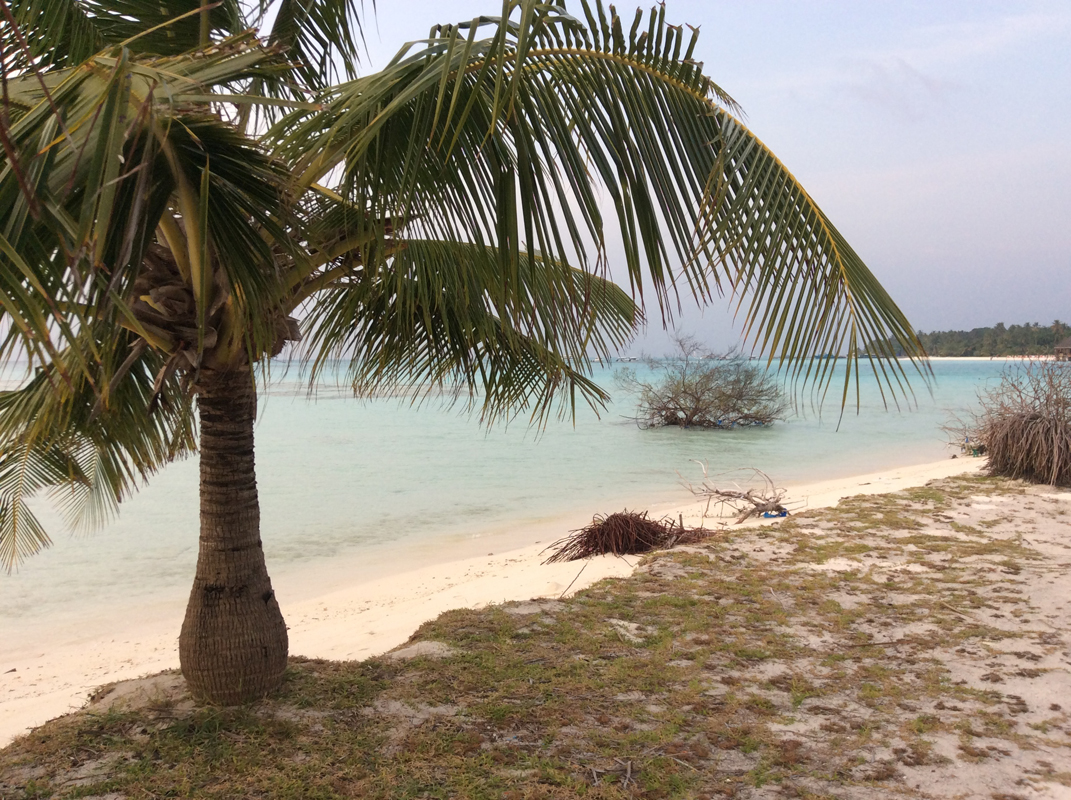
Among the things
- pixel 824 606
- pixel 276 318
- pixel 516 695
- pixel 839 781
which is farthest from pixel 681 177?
pixel 824 606

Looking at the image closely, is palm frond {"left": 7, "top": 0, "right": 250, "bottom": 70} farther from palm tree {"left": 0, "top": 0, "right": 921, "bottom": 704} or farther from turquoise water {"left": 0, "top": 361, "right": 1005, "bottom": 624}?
turquoise water {"left": 0, "top": 361, "right": 1005, "bottom": 624}

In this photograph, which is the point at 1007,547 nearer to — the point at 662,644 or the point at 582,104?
the point at 662,644

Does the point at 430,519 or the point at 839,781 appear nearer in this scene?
the point at 839,781

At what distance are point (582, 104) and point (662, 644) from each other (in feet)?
10.9

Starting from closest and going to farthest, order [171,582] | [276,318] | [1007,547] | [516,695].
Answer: [276,318]
[516,695]
[1007,547]
[171,582]

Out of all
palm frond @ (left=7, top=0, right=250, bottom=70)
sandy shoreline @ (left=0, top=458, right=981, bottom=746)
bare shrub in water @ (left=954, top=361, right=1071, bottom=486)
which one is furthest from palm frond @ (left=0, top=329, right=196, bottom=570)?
bare shrub in water @ (left=954, top=361, right=1071, bottom=486)

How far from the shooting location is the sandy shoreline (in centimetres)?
Result: 512

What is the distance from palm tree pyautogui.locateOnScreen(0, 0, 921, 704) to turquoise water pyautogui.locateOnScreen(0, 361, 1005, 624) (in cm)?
71

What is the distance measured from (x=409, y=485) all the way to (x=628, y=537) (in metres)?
8.48

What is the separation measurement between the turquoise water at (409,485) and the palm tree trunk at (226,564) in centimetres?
91

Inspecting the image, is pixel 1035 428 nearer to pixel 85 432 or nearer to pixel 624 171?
pixel 624 171

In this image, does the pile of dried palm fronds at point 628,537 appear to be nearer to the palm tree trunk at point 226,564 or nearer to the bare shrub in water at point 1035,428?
the palm tree trunk at point 226,564

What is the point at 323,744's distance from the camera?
315 cm

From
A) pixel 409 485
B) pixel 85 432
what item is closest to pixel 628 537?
pixel 85 432
